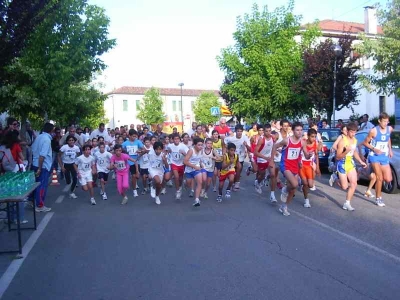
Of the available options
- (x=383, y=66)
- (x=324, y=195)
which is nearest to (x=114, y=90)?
(x=383, y=66)

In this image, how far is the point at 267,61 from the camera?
112 feet

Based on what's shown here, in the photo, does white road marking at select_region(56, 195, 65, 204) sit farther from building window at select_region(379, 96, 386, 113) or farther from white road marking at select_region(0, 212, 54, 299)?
building window at select_region(379, 96, 386, 113)

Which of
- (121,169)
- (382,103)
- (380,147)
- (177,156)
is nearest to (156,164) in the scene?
(177,156)

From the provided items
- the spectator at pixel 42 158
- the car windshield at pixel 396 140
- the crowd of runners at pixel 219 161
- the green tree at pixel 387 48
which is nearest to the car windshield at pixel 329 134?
the green tree at pixel 387 48

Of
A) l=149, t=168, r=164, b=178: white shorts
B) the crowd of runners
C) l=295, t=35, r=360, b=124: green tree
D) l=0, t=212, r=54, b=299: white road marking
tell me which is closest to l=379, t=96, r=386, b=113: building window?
l=295, t=35, r=360, b=124: green tree

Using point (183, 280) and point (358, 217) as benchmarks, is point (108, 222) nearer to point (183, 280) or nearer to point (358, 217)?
point (183, 280)

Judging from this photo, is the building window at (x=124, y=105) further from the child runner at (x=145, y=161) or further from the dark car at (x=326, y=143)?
the child runner at (x=145, y=161)

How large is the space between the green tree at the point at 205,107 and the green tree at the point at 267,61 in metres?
39.7

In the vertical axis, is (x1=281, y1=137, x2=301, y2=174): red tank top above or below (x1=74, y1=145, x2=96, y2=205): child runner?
above

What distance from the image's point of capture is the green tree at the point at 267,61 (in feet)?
113

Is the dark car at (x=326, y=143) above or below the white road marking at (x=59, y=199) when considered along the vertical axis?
above

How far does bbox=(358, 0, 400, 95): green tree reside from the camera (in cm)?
1875

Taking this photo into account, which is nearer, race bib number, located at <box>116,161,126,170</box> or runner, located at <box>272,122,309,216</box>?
runner, located at <box>272,122,309,216</box>

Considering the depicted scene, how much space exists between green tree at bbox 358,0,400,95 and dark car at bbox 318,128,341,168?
3787mm
